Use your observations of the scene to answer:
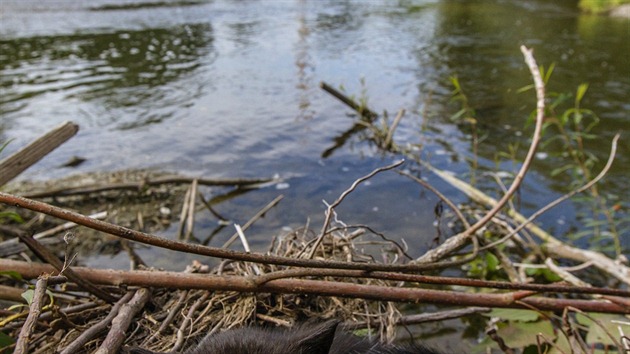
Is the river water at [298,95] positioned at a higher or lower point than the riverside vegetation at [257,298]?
lower

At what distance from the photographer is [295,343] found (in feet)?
5.66

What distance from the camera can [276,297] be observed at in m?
2.59

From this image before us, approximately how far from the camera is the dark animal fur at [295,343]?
1696 mm

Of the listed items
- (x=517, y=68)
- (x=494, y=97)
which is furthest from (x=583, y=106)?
(x=517, y=68)

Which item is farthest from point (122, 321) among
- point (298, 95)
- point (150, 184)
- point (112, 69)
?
point (112, 69)

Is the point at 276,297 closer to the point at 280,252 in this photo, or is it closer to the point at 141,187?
the point at 280,252

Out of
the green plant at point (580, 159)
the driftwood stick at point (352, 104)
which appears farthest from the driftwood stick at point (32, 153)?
the driftwood stick at point (352, 104)

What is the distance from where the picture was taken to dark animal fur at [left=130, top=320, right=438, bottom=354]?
170 cm

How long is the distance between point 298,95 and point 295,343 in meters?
8.08

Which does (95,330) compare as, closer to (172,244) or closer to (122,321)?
(122,321)

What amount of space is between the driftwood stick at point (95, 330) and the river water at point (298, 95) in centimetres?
108

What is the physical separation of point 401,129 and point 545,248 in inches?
151

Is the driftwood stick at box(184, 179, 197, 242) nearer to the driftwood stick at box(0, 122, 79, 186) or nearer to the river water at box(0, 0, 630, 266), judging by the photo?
the river water at box(0, 0, 630, 266)

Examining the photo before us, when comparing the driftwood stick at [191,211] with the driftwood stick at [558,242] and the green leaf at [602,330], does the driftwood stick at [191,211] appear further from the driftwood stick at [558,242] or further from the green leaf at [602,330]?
the green leaf at [602,330]
